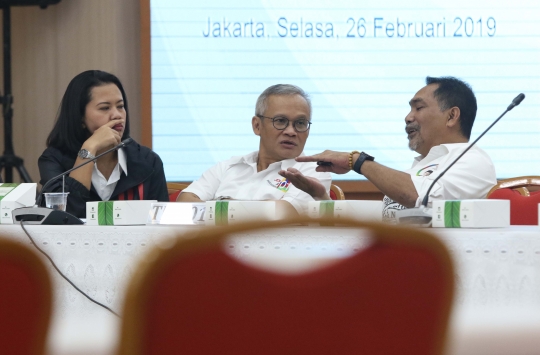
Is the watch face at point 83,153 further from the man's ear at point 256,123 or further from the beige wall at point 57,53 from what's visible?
the beige wall at point 57,53

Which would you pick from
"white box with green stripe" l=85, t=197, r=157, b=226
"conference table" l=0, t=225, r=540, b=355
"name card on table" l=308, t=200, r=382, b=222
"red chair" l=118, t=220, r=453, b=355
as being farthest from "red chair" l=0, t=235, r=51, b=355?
"name card on table" l=308, t=200, r=382, b=222

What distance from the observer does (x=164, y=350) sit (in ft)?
2.15

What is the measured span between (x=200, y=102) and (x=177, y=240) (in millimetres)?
3164

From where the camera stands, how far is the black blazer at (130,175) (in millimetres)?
2510

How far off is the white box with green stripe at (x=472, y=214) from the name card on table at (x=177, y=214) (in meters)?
0.55

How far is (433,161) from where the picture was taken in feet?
8.50

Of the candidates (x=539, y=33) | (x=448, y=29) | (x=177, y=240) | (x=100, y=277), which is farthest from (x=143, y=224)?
(x=539, y=33)

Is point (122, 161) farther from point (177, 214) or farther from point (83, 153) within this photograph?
point (177, 214)

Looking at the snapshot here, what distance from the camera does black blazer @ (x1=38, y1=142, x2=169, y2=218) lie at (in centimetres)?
251

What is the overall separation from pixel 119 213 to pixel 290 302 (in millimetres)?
1015

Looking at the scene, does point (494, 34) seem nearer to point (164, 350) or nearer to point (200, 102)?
point (200, 102)

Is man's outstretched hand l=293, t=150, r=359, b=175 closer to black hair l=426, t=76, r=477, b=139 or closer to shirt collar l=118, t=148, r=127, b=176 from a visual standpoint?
black hair l=426, t=76, r=477, b=139

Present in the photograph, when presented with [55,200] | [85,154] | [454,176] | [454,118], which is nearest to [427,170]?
[454,176]

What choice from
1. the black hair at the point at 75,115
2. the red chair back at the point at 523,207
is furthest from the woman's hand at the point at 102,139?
the red chair back at the point at 523,207
